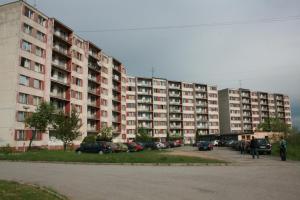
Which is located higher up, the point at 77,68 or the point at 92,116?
the point at 77,68

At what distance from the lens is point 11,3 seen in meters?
50.4

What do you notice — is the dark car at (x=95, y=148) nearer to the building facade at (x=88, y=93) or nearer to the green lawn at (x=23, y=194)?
the building facade at (x=88, y=93)

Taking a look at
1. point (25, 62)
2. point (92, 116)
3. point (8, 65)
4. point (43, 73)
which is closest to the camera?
point (8, 65)

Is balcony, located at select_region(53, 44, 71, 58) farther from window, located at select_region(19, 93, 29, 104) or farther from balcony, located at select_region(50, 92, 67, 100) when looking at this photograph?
window, located at select_region(19, 93, 29, 104)

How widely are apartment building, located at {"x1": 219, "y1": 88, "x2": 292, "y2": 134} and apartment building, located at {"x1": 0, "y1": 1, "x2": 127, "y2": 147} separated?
73.2 m

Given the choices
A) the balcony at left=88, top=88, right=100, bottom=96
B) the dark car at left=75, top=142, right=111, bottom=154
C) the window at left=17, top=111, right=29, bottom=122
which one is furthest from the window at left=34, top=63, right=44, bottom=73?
the dark car at left=75, top=142, right=111, bottom=154

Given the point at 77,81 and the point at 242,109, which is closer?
the point at 77,81

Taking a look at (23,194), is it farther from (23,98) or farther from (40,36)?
(40,36)

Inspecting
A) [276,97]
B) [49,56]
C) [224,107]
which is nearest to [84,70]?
[49,56]

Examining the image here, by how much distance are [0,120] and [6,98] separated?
3.28 m

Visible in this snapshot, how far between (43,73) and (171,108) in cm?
7185

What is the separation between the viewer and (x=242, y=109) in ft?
463

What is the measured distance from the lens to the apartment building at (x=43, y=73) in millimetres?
47250

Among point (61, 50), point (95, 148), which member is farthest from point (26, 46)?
point (95, 148)
